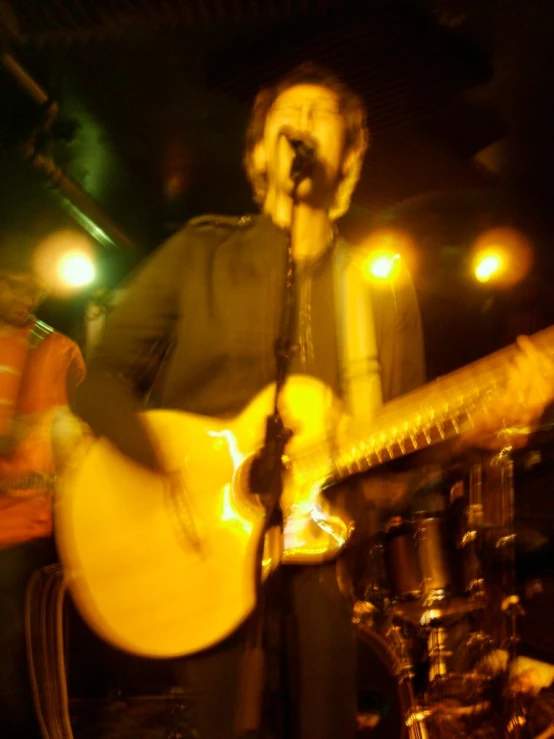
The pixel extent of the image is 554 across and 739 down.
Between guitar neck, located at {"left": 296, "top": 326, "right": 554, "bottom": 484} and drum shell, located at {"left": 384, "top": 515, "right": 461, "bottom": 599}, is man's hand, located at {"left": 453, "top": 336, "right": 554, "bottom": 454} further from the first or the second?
drum shell, located at {"left": 384, "top": 515, "right": 461, "bottom": 599}

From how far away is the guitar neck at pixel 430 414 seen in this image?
1.69 m

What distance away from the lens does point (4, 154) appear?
3664 mm

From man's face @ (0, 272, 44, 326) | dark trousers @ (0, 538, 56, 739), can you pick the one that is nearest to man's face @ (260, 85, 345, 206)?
man's face @ (0, 272, 44, 326)

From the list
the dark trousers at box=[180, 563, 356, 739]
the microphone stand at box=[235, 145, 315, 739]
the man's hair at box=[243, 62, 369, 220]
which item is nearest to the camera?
the microphone stand at box=[235, 145, 315, 739]

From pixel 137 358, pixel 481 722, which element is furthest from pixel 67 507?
pixel 481 722

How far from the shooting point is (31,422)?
9.57 feet

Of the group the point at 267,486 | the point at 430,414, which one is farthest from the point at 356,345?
the point at 267,486

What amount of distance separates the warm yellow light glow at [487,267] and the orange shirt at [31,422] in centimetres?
300

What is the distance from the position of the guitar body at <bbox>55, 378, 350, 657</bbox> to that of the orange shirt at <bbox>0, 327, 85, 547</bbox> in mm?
1101

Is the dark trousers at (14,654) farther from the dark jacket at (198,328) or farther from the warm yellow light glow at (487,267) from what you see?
the warm yellow light glow at (487,267)

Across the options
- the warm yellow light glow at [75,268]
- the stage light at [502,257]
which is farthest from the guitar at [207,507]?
→ the warm yellow light glow at [75,268]

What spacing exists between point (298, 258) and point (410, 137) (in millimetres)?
2411

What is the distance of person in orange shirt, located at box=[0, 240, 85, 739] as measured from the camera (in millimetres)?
2619

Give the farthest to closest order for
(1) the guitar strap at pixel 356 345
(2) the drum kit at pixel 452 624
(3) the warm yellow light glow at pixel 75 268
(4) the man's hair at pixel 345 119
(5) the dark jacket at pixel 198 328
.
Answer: (3) the warm yellow light glow at pixel 75 268
(2) the drum kit at pixel 452 624
(4) the man's hair at pixel 345 119
(1) the guitar strap at pixel 356 345
(5) the dark jacket at pixel 198 328
